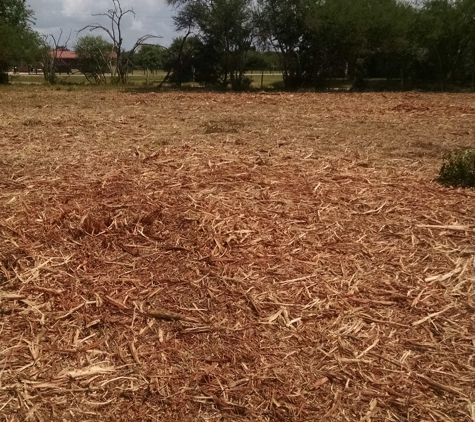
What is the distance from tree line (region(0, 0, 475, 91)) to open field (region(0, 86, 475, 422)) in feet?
55.5

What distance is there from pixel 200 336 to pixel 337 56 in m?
20.8

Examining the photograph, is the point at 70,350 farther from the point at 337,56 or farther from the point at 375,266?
the point at 337,56

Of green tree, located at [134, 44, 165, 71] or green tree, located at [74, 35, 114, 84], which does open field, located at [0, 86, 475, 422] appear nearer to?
green tree, located at [74, 35, 114, 84]

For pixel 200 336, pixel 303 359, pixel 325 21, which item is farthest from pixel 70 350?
pixel 325 21

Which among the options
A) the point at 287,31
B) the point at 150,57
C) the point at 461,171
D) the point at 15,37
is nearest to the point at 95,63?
the point at 15,37

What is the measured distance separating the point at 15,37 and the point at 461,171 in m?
23.7

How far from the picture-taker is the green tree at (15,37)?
22219 millimetres

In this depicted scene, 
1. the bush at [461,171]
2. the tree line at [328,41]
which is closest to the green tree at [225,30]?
the tree line at [328,41]

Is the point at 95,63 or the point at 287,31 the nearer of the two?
the point at 287,31

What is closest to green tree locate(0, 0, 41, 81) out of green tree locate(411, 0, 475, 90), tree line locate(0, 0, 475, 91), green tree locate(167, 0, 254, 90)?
tree line locate(0, 0, 475, 91)

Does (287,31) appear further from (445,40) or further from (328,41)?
(445,40)

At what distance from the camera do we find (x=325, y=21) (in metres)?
20.0

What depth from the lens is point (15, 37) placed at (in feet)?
75.1

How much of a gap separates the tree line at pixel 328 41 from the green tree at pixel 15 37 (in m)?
0.07
